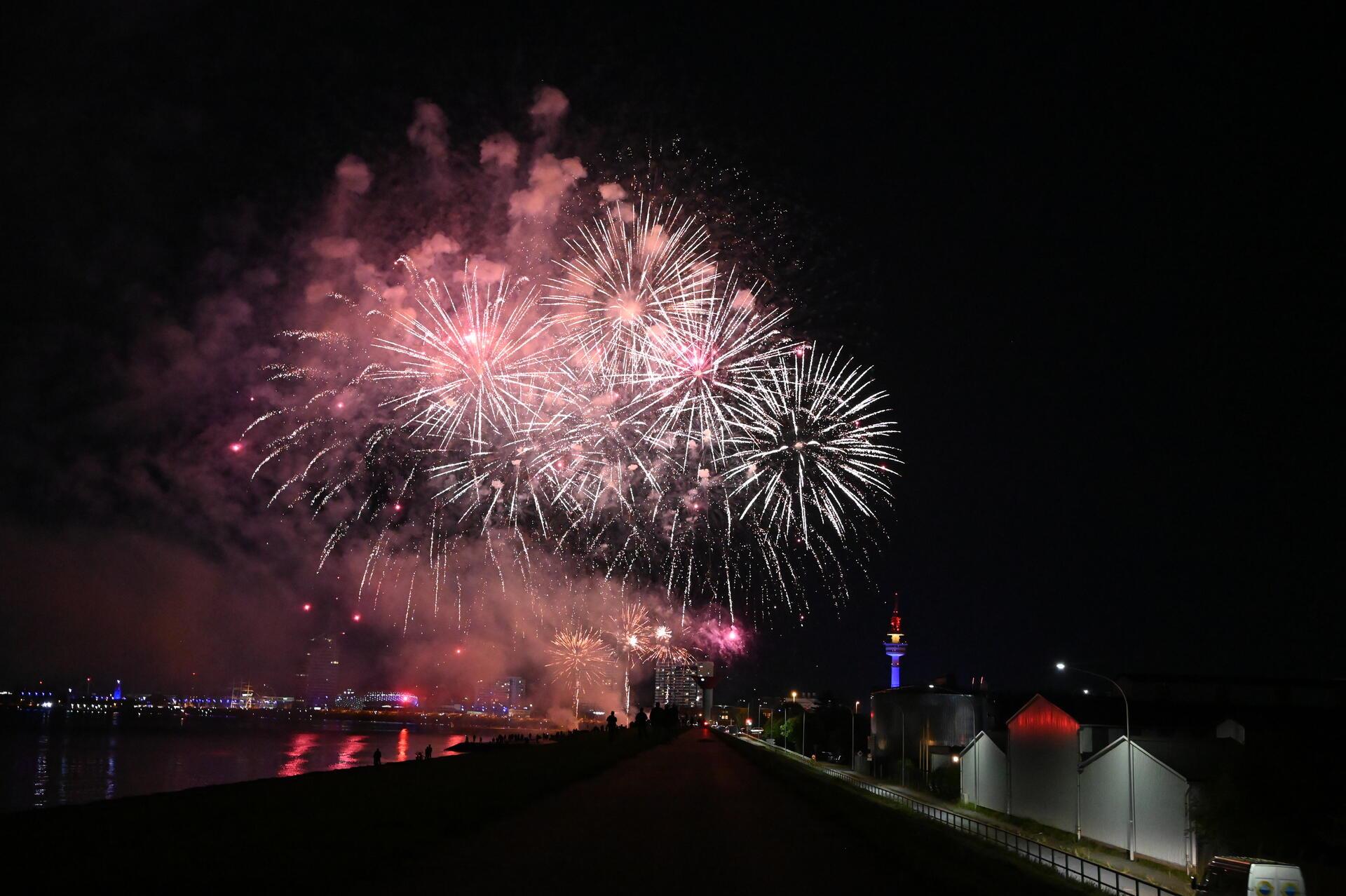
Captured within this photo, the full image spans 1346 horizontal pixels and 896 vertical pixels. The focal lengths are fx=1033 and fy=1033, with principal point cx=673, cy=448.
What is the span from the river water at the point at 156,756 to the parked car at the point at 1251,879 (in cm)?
3704

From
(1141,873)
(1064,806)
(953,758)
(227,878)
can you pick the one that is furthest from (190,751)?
(227,878)

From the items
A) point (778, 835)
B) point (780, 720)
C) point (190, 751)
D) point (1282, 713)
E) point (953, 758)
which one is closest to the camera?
point (778, 835)

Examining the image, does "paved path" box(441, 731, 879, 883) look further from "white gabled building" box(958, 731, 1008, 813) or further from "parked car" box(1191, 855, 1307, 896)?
"white gabled building" box(958, 731, 1008, 813)

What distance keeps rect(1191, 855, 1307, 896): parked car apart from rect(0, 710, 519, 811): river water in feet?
122

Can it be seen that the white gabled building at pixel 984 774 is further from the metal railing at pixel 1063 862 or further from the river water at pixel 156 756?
the river water at pixel 156 756

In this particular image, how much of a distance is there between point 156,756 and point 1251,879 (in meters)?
81.4

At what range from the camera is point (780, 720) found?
132000 mm

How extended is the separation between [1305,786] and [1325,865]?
533cm

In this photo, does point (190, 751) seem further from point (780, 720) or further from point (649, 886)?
point (649, 886)

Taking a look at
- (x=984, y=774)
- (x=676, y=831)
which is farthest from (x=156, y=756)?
(x=676, y=831)

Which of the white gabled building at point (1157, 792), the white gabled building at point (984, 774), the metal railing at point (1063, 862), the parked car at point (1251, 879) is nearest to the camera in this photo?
the parked car at point (1251, 879)

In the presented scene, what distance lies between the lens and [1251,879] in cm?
2002

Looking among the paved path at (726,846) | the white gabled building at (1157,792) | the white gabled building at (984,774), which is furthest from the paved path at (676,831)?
the white gabled building at (984,774)

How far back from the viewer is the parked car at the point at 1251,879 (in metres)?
19.7
